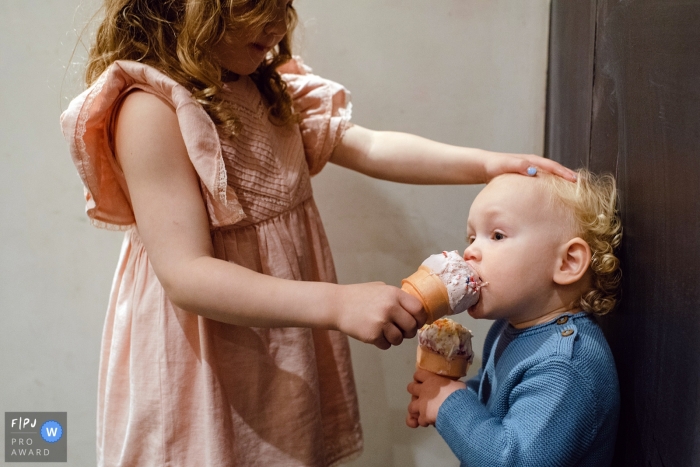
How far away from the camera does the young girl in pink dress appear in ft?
2.44

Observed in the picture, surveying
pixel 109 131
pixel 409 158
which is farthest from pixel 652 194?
pixel 109 131

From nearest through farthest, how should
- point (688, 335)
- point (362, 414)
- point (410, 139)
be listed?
point (688, 335) < point (410, 139) < point (362, 414)

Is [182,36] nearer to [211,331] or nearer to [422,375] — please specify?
[211,331]

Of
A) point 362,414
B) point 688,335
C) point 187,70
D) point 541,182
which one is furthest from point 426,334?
point 362,414

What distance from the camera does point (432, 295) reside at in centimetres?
69

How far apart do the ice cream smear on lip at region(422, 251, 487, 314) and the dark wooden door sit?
0.58 ft

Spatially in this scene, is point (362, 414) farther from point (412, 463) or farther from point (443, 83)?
point (443, 83)

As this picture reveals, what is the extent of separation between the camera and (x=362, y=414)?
1.32 meters

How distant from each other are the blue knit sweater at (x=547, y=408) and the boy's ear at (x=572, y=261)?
0.05 metres

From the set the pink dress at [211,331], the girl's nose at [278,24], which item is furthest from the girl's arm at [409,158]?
the girl's nose at [278,24]

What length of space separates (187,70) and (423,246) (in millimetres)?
620

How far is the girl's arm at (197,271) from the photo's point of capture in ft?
2.26

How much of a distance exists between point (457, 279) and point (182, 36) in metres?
0.47

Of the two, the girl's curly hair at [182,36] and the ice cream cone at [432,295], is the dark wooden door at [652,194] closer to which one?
the ice cream cone at [432,295]
